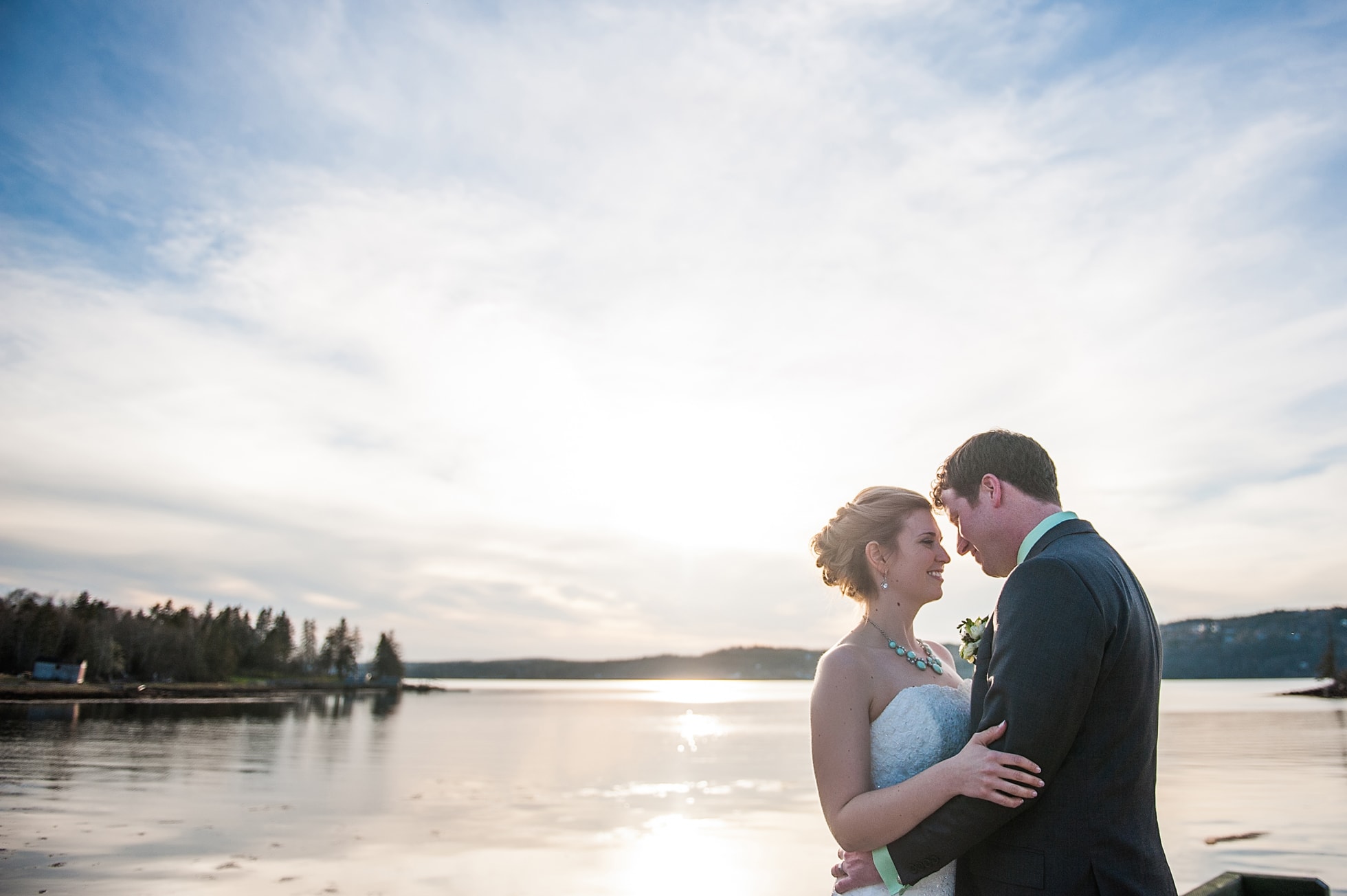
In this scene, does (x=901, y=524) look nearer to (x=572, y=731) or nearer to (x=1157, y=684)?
(x=1157, y=684)

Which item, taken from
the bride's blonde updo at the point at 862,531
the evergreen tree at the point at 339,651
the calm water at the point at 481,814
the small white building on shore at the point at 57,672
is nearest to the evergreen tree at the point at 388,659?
the evergreen tree at the point at 339,651

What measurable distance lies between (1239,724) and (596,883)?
192ft

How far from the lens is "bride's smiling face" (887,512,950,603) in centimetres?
404

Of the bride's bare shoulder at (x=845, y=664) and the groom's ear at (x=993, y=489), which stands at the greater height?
the groom's ear at (x=993, y=489)

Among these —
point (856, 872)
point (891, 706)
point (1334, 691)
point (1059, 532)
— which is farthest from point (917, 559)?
point (1334, 691)

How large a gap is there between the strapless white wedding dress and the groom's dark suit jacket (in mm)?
659

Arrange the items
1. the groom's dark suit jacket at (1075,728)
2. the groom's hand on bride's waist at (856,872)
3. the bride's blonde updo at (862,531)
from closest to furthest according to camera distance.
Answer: the groom's dark suit jacket at (1075,728), the groom's hand on bride's waist at (856,872), the bride's blonde updo at (862,531)

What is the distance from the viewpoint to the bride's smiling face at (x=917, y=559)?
13.3 ft

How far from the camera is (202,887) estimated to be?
14539 millimetres

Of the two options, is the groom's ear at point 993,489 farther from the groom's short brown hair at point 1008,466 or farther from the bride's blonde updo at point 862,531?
the bride's blonde updo at point 862,531

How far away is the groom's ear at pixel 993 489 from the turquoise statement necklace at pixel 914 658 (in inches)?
40.3

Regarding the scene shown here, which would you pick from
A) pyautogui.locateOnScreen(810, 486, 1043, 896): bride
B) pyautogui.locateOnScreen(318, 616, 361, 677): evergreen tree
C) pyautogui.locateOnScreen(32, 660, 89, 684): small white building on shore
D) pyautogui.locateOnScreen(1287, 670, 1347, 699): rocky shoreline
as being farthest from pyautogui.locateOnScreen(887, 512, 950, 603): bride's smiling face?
pyautogui.locateOnScreen(318, 616, 361, 677): evergreen tree

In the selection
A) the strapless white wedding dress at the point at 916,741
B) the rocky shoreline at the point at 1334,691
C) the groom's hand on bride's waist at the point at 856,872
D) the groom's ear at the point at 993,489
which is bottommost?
the rocky shoreline at the point at 1334,691

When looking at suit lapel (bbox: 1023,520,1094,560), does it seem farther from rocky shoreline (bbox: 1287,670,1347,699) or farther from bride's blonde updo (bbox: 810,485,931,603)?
rocky shoreline (bbox: 1287,670,1347,699)
